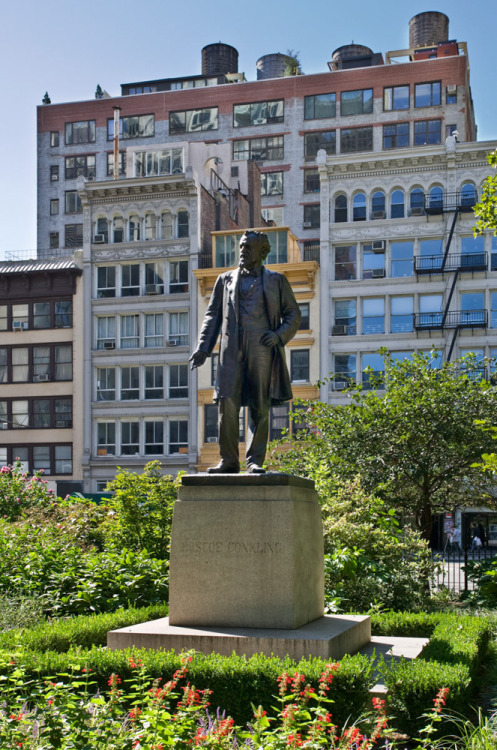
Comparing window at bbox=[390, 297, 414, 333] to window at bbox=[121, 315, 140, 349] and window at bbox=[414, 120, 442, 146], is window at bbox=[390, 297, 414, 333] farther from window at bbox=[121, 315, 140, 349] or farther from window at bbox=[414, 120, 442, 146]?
window at bbox=[414, 120, 442, 146]

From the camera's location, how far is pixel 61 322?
61.5 metres

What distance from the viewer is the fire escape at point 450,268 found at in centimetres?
5406

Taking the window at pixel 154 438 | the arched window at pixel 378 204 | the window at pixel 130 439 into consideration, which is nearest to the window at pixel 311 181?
the arched window at pixel 378 204

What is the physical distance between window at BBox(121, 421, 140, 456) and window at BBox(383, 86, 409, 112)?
3185 cm

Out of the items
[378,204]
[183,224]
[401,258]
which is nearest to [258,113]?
[183,224]

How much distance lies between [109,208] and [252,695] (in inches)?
2188

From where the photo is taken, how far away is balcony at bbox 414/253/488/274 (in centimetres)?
5416

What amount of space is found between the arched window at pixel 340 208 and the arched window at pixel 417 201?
3.91 meters

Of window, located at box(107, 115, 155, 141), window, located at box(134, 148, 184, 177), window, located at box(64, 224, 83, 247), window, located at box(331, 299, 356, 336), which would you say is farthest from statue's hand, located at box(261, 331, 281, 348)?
window, located at box(107, 115, 155, 141)

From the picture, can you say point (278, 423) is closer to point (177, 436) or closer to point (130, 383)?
point (177, 436)

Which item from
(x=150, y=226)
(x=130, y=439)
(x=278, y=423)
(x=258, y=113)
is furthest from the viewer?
(x=258, y=113)

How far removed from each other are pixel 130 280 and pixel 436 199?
19.0m

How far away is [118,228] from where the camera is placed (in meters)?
61.3

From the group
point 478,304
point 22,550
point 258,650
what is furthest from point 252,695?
point 478,304
